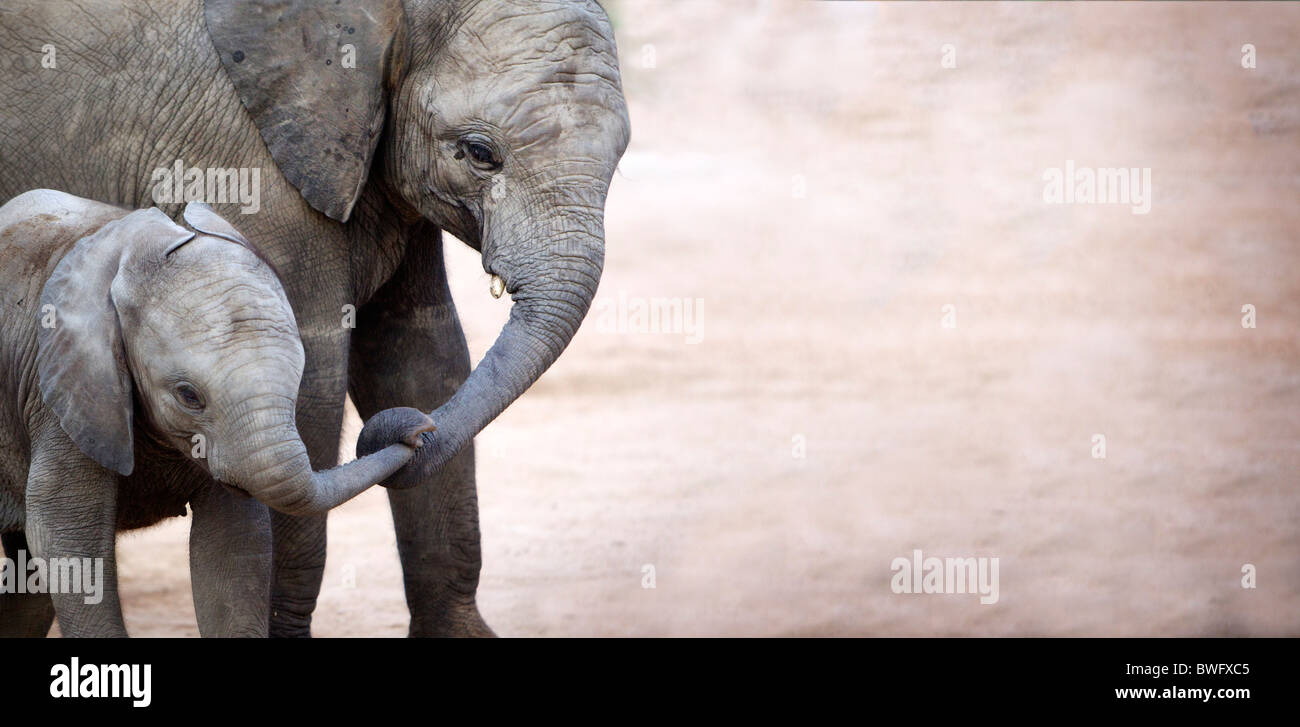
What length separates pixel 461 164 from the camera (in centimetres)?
416

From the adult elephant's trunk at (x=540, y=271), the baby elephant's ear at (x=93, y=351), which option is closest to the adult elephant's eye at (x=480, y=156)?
the adult elephant's trunk at (x=540, y=271)

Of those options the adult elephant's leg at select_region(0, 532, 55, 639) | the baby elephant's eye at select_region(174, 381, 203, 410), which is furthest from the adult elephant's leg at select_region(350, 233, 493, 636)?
the baby elephant's eye at select_region(174, 381, 203, 410)

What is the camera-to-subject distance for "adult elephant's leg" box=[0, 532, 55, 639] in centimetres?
435

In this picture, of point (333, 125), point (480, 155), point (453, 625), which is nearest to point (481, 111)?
point (480, 155)

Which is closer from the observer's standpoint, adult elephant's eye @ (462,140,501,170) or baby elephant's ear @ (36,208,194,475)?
baby elephant's ear @ (36,208,194,475)

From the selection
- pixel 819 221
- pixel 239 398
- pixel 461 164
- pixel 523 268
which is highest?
pixel 819 221

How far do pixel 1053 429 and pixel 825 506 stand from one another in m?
Result: 2.04

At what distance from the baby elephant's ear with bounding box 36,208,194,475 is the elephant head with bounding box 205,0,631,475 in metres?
0.76

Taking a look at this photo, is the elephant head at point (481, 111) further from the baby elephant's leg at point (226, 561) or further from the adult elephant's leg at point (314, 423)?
the baby elephant's leg at point (226, 561)

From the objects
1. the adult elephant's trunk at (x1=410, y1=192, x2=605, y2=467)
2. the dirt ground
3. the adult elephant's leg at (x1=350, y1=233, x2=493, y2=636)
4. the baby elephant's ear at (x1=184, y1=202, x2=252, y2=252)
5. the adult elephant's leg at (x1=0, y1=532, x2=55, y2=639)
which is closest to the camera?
the baby elephant's ear at (x1=184, y1=202, x2=252, y2=252)

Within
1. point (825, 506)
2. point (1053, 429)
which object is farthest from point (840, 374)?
point (825, 506)

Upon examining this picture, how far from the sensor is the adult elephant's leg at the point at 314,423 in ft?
13.8

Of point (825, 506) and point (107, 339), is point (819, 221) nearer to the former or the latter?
point (825, 506)

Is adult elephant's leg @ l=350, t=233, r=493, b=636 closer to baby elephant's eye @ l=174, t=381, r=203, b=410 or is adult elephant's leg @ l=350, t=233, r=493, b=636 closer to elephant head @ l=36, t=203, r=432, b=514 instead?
elephant head @ l=36, t=203, r=432, b=514
